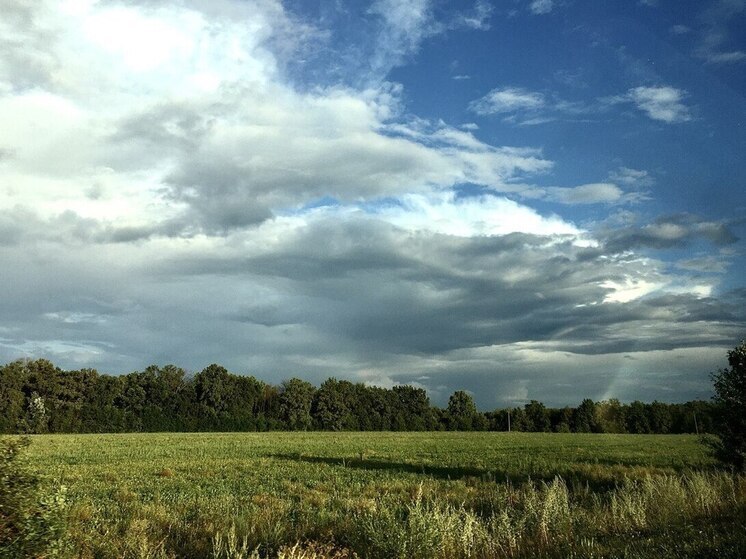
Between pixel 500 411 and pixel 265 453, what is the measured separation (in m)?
110

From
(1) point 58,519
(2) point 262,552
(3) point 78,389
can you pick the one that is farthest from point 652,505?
(3) point 78,389

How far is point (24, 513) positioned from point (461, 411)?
14125cm

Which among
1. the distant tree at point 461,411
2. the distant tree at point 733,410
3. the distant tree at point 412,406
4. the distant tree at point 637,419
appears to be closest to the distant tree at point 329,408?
the distant tree at point 412,406

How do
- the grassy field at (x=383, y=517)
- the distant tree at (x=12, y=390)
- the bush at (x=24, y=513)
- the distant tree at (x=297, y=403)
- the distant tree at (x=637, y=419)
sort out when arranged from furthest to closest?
the distant tree at (x=637, y=419)
the distant tree at (x=297, y=403)
the distant tree at (x=12, y=390)
the grassy field at (x=383, y=517)
the bush at (x=24, y=513)

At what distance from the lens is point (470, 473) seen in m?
28.7

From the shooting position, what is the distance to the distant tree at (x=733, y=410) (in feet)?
72.0

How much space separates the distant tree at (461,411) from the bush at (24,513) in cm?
13161

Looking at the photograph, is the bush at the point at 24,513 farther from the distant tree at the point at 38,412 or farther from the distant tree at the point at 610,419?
the distant tree at the point at 610,419

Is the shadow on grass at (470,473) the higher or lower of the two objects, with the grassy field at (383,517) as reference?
lower

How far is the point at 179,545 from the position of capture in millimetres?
11695

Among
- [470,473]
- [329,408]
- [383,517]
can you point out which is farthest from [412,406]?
[383,517]

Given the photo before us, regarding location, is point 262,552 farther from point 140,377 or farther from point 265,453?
point 140,377

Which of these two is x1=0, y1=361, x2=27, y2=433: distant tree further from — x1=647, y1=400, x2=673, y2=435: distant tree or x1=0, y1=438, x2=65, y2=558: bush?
x1=647, y1=400, x2=673, y2=435: distant tree

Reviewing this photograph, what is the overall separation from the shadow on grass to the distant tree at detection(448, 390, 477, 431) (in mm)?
101336
